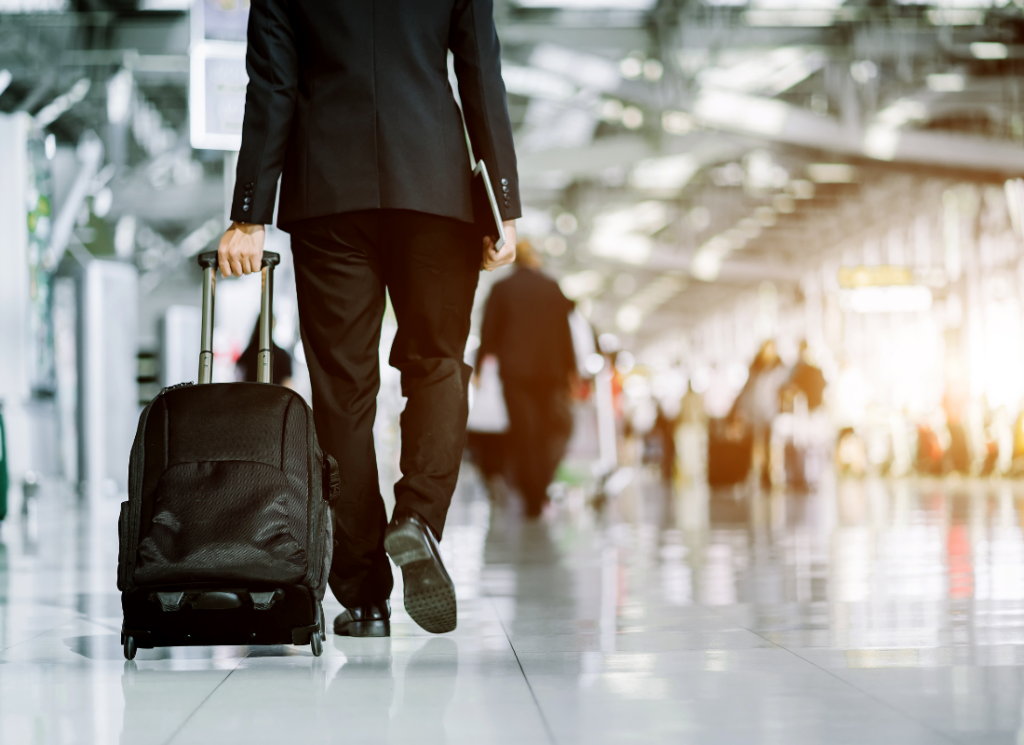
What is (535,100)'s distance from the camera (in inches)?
939

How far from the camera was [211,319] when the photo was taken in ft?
9.36

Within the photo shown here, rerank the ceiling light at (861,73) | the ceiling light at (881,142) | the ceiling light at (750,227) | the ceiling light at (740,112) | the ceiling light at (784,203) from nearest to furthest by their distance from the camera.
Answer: the ceiling light at (740,112), the ceiling light at (861,73), the ceiling light at (881,142), the ceiling light at (784,203), the ceiling light at (750,227)

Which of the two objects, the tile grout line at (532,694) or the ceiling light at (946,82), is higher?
the ceiling light at (946,82)

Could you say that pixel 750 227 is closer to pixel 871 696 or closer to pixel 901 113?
pixel 901 113

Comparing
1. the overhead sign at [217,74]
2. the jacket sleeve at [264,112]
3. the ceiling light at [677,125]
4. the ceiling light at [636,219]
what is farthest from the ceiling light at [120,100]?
the jacket sleeve at [264,112]

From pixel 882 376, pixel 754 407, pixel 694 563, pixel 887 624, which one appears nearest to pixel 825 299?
pixel 882 376

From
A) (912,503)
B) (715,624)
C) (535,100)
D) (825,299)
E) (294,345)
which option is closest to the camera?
(715,624)

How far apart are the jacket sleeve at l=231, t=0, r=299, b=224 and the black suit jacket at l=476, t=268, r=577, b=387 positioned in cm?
536

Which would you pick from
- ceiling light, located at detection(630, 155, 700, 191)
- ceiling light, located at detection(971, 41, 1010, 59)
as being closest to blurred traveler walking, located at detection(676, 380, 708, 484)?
ceiling light, located at detection(971, 41, 1010, 59)

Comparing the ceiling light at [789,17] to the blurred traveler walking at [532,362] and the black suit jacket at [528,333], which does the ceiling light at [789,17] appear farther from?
the black suit jacket at [528,333]

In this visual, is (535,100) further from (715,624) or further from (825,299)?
(715,624)

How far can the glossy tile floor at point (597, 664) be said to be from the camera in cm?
198

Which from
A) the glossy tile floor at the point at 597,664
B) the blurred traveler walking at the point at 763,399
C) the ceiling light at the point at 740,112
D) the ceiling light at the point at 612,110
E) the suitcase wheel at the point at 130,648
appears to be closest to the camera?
the glossy tile floor at the point at 597,664

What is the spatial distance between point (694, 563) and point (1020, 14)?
44.3 ft
